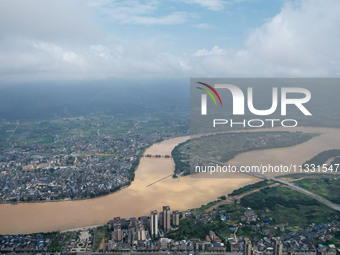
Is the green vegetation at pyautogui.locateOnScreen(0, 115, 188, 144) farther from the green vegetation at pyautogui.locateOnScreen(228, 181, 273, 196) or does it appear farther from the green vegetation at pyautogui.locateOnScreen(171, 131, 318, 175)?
the green vegetation at pyautogui.locateOnScreen(228, 181, 273, 196)

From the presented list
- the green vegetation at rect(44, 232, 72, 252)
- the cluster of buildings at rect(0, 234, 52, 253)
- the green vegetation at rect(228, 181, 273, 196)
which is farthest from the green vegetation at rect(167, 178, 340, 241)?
the cluster of buildings at rect(0, 234, 52, 253)

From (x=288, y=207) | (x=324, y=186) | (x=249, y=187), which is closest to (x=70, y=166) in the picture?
(x=249, y=187)

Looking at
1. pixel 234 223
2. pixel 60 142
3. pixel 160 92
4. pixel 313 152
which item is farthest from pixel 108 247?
pixel 160 92

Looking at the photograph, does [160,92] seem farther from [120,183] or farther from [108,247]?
[108,247]

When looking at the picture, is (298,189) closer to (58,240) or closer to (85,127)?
(58,240)

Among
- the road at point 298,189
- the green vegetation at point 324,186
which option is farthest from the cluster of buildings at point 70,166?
the green vegetation at point 324,186
